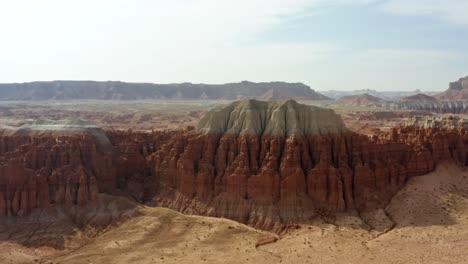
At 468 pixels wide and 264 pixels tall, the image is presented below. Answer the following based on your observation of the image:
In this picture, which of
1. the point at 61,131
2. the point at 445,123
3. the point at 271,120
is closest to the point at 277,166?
the point at 271,120

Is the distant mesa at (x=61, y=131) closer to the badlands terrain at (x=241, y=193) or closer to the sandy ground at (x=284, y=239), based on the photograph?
the badlands terrain at (x=241, y=193)

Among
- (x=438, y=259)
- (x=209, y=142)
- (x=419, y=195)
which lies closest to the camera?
(x=438, y=259)

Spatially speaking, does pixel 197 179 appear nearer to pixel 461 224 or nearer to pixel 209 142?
pixel 209 142

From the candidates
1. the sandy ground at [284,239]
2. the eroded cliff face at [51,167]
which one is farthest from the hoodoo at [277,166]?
the eroded cliff face at [51,167]

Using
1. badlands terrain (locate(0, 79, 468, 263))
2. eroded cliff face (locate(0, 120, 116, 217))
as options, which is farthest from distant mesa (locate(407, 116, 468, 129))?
eroded cliff face (locate(0, 120, 116, 217))

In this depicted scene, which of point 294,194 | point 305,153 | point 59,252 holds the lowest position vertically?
point 59,252

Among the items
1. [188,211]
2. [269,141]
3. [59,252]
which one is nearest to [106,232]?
[59,252]

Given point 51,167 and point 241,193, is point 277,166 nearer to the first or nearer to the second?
point 241,193
